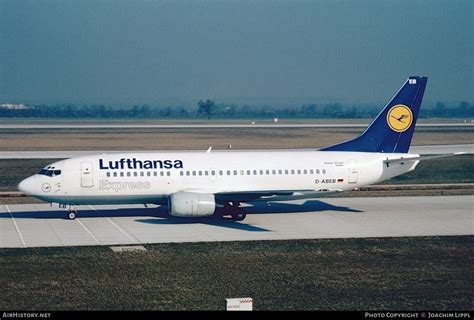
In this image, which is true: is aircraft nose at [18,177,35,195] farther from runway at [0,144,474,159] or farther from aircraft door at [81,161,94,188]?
runway at [0,144,474,159]

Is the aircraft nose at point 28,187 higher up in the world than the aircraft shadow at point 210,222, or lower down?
higher up

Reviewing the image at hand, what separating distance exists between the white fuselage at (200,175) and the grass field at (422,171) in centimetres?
1471

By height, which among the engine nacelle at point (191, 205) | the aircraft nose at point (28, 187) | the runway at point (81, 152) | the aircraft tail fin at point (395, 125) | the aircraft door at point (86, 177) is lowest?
the runway at point (81, 152)

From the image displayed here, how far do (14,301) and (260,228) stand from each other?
1606cm

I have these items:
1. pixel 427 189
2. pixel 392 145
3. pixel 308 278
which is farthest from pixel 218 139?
pixel 308 278

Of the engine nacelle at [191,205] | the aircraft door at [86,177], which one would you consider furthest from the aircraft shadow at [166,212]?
the aircraft door at [86,177]

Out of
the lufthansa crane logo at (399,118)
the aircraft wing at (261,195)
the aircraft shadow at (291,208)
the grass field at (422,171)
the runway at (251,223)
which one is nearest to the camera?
the runway at (251,223)

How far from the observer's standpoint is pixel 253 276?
26.7m

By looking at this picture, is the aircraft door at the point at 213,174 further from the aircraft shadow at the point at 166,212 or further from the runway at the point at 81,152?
the runway at the point at 81,152

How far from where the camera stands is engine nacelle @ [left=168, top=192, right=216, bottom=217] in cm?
3675

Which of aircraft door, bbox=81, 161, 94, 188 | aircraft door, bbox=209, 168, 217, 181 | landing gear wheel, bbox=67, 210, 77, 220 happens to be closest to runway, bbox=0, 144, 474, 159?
landing gear wheel, bbox=67, 210, 77, 220

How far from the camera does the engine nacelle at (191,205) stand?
121 ft

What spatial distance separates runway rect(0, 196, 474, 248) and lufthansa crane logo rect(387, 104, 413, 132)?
482 cm

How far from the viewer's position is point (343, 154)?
136 ft
